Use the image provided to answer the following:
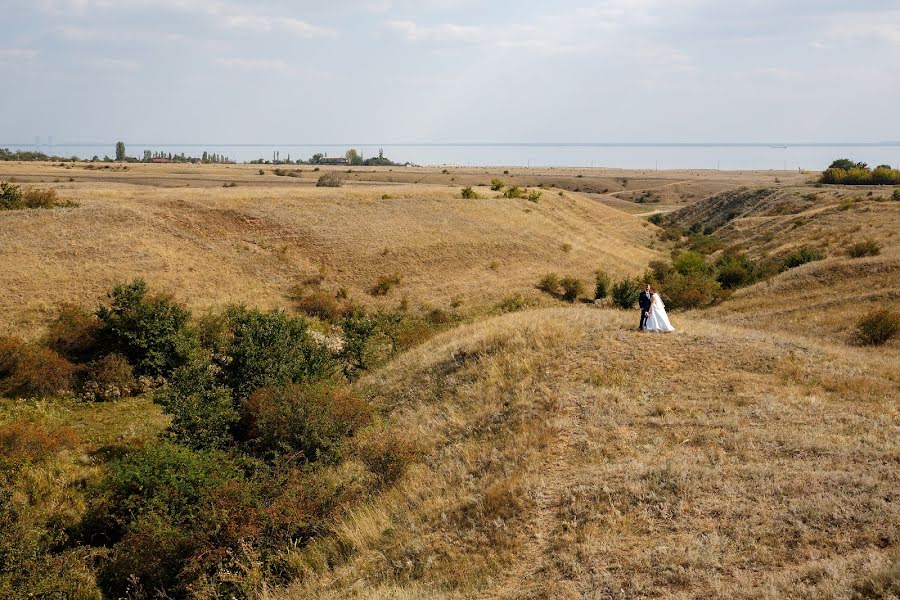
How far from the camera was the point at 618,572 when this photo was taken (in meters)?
7.65

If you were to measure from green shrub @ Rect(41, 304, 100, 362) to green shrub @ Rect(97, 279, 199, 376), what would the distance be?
0.39m

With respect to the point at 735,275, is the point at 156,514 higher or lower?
lower

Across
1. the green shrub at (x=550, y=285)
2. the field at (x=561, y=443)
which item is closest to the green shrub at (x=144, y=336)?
the field at (x=561, y=443)

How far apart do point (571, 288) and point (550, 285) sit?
135cm

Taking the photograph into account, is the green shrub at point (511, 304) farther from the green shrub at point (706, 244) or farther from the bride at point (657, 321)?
the green shrub at point (706, 244)

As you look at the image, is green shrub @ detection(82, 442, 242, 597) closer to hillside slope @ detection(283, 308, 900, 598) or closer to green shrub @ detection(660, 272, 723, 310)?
hillside slope @ detection(283, 308, 900, 598)

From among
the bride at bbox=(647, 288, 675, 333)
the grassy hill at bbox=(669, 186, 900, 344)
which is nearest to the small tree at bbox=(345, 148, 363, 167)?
the grassy hill at bbox=(669, 186, 900, 344)

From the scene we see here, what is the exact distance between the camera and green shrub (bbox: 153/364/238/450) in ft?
48.0

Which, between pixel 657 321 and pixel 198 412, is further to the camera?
pixel 657 321

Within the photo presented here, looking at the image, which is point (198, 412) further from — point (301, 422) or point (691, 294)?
point (691, 294)

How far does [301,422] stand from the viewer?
14430mm

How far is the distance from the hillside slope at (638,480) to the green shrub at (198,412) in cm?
428

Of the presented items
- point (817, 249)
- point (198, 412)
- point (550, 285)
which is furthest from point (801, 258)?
point (198, 412)

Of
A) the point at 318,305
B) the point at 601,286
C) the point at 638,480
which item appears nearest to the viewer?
the point at 638,480
